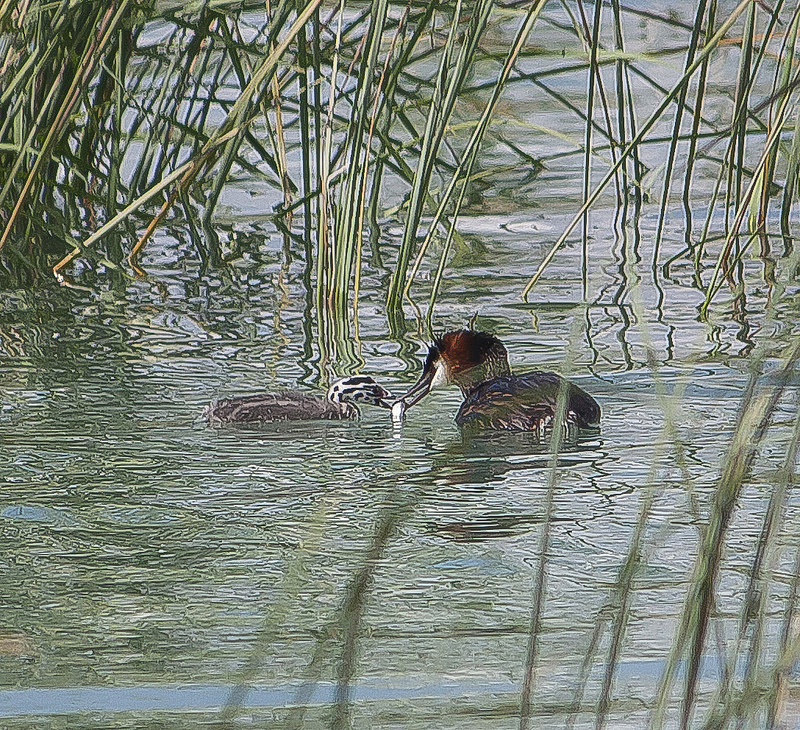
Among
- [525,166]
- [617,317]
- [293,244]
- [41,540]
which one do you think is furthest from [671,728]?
[525,166]

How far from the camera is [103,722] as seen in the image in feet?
8.41

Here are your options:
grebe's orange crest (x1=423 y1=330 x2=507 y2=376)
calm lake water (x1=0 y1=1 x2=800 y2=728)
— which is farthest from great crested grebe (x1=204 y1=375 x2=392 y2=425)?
grebe's orange crest (x1=423 y1=330 x2=507 y2=376)

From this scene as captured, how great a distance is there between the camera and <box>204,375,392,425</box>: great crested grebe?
4.07 metres

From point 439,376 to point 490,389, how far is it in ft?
0.55

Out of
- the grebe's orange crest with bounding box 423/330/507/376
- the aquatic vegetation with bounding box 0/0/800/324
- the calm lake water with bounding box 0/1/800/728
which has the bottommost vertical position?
the calm lake water with bounding box 0/1/800/728

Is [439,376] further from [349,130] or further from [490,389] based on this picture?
[349,130]

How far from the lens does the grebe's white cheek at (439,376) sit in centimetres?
432

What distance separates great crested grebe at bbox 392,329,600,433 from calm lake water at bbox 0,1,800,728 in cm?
6

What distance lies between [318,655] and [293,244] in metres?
4.15

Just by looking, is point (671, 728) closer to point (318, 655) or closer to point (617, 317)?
point (318, 655)

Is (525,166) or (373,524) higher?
(525,166)

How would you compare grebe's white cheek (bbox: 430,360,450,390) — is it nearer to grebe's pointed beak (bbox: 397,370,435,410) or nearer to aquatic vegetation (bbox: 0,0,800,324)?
grebe's pointed beak (bbox: 397,370,435,410)

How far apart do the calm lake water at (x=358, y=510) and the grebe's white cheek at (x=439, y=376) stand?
10cm

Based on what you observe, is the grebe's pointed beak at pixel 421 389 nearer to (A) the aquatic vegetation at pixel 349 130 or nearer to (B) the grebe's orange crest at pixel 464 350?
(B) the grebe's orange crest at pixel 464 350
